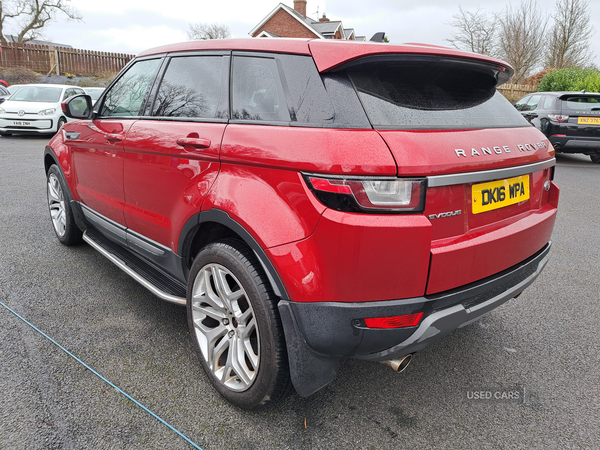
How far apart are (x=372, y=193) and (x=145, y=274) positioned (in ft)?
5.86

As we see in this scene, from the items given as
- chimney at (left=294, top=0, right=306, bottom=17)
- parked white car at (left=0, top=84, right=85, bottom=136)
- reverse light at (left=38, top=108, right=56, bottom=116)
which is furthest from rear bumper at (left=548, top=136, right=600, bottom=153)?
chimney at (left=294, top=0, right=306, bottom=17)

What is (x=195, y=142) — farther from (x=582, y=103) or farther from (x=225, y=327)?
(x=582, y=103)

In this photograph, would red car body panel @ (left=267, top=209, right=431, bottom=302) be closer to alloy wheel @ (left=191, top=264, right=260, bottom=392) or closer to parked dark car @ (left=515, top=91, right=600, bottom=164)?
alloy wheel @ (left=191, top=264, right=260, bottom=392)

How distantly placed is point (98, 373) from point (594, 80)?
60.8 ft

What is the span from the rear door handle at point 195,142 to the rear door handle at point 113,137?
0.81 m

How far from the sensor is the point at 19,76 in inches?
998

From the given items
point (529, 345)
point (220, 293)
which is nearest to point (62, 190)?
point (220, 293)

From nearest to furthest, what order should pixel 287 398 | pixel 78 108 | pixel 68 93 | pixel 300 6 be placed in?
pixel 287 398, pixel 78 108, pixel 68 93, pixel 300 6

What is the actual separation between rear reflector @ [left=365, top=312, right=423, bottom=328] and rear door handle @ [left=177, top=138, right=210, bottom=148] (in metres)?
1.17

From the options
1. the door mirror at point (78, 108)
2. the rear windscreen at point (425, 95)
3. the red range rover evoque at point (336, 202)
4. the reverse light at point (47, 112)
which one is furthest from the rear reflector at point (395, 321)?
the reverse light at point (47, 112)

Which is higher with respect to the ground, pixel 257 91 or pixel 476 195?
pixel 257 91

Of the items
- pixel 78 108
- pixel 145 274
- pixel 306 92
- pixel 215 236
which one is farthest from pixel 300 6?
pixel 306 92

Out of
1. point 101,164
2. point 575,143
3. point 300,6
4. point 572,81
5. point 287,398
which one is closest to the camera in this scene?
point 287,398

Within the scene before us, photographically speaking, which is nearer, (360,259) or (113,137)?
(360,259)
